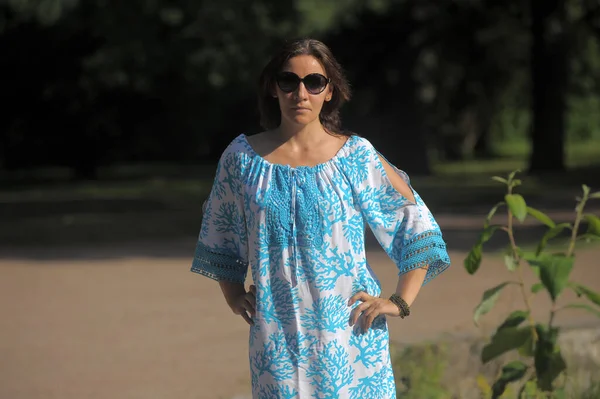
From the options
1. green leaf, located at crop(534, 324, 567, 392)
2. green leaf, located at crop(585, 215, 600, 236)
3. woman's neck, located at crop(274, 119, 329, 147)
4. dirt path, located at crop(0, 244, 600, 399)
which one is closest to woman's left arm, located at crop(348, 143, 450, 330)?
woman's neck, located at crop(274, 119, 329, 147)

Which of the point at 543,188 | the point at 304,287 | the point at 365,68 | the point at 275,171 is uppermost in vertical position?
the point at 365,68

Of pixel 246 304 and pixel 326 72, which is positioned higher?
pixel 326 72

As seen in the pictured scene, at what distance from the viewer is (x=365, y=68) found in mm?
32094

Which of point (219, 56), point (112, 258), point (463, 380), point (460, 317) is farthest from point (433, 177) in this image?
point (463, 380)

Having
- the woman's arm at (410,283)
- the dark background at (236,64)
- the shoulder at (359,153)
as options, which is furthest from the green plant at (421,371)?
the dark background at (236,64)

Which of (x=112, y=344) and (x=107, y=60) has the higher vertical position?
(x=107, y=60)

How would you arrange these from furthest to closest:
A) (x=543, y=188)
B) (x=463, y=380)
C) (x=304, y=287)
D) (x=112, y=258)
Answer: (x=543, y=188) < (x=112, y=258) < (x=463, y=380) < (x=304, y=287)

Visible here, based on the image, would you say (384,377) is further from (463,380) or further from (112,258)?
(112,258)

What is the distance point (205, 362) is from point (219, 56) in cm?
2610

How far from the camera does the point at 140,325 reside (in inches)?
348

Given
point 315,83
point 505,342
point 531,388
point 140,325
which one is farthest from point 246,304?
point 140,325

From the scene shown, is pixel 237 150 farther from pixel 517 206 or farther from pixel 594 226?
pixel 594 226

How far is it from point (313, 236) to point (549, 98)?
30568 millimetres

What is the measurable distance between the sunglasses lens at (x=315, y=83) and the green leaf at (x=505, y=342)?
4.97ft
